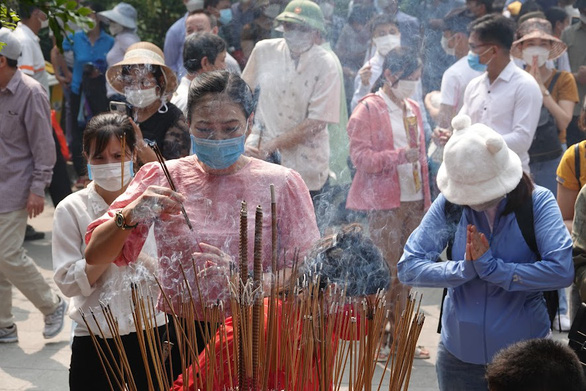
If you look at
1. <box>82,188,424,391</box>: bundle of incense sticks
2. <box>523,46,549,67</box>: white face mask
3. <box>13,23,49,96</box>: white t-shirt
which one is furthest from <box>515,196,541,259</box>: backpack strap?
<box>13,23,49,96</box>: white t-shirt

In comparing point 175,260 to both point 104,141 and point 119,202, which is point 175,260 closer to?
point 119,202

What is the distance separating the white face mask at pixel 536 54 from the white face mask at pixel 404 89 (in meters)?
1.62

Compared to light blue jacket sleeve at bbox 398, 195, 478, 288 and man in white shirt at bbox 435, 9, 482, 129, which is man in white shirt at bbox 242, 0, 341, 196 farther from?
light blue jacket sleeve at bbox 398, 195, 478, 288

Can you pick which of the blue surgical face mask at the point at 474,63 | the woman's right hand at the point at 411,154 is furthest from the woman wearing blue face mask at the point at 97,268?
the blue surgical face mask at the point at 474,63

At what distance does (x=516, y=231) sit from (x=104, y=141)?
4.99ft

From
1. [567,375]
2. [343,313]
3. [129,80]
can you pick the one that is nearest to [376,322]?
[343,313]

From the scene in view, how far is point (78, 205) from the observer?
3322 millimetres

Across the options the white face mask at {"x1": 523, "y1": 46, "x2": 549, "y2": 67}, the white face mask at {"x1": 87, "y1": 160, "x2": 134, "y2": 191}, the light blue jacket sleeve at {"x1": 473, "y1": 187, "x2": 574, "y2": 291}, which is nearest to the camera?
the light blue jacket sleeve at {"x1": 473, "y1": 187, "x2": 574, "y2": 291}

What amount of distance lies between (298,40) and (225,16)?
1.86 metres

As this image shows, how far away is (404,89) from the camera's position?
4.40m

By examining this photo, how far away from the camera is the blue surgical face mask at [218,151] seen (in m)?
2.56

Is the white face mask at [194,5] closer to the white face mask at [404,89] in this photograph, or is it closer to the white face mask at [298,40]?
the white face mask at [298,40]

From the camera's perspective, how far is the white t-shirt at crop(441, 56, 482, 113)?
511 centimetres

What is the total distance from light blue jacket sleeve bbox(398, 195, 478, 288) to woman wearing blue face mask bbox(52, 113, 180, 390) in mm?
879
